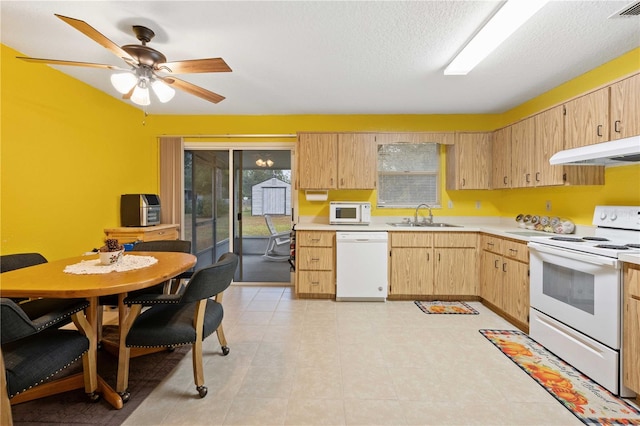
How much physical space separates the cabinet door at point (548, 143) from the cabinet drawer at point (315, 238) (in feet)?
7.53

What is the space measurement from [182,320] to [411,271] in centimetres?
266

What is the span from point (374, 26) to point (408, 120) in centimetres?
218

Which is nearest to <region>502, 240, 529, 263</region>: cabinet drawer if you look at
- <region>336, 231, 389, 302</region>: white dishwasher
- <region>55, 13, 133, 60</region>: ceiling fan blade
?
<region>336, 231, 389, 302</region>: white dishwasher

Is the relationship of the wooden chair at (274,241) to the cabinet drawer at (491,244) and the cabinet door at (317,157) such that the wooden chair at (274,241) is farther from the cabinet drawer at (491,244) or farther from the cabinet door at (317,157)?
the cabinet drawer at (491,244)

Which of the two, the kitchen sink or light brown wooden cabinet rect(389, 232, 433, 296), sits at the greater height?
the kitchen sink

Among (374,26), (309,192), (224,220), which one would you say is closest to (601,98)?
(374,26)

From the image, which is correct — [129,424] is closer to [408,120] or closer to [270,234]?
[270,234]

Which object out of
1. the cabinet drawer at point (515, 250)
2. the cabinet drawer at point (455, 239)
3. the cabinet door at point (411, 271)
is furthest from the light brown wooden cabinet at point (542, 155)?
the cabinet door at point (411, 271)

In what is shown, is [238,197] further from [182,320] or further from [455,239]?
[455,239]

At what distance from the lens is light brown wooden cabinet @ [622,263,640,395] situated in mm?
1707

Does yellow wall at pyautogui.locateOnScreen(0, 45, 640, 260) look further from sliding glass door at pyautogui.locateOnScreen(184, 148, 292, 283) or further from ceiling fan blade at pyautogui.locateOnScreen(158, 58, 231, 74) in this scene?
ceiling fan blade at pyautogui.locateOnScreen(158, 58, 231, 74)

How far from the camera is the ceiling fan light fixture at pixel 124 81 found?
192cm

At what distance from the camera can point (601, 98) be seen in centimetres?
221

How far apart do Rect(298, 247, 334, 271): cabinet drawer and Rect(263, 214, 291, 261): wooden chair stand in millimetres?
842
